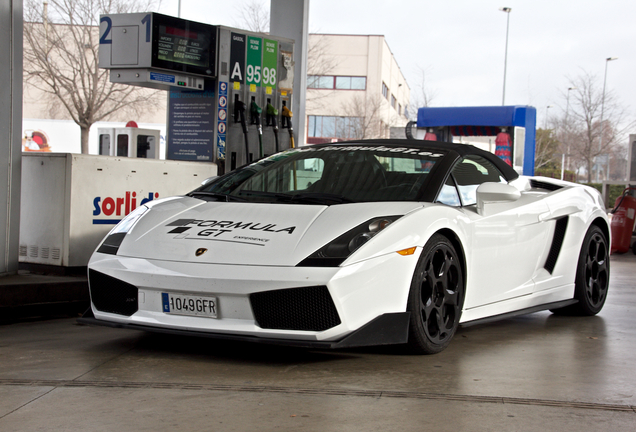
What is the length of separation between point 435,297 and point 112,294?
1712 millimetres

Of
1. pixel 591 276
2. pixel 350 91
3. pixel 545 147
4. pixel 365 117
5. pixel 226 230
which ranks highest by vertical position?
pixel 350 91

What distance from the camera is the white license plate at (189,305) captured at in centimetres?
361

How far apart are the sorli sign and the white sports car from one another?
169 centimetres

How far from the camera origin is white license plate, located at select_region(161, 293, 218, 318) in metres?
3.61

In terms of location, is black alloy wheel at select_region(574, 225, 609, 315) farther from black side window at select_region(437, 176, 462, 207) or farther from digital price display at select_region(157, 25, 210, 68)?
digital price display at select_region(157, 25, 210, 68)

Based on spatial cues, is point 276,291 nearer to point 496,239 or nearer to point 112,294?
point 112,294

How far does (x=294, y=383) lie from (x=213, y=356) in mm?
698

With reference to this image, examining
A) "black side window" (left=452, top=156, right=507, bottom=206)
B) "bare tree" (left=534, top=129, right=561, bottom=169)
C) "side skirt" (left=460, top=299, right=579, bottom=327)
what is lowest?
"side skirt" (left=460, top=299, right=579, bottom=327)

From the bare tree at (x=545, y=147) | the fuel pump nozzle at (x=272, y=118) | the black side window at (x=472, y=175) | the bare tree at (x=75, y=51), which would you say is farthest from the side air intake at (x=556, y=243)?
the bare tree at (x=545, y=147)

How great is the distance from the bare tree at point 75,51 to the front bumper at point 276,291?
81.6 ft

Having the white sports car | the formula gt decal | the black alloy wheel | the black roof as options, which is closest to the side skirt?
the white sports car

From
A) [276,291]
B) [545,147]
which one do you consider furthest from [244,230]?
[545,147]

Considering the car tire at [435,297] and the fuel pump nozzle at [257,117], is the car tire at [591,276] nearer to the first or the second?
the car tire at [435,297]

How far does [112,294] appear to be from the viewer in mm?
3900
